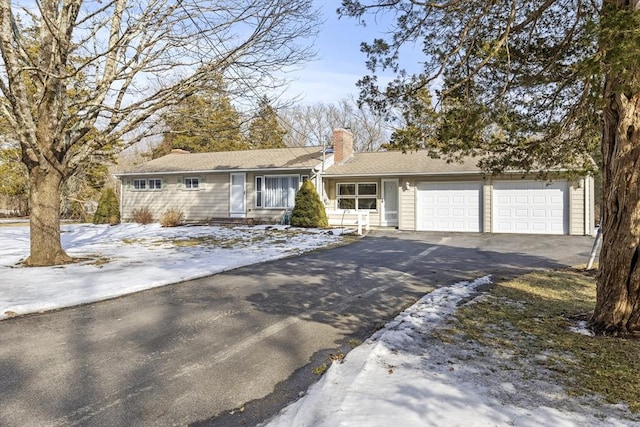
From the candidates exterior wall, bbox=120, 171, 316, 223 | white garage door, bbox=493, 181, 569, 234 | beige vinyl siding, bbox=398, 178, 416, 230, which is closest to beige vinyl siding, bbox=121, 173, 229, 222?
exterior wall, bbox=120, 171, 316, 223

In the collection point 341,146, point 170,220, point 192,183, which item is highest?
point 341,146

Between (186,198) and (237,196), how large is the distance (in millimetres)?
2867

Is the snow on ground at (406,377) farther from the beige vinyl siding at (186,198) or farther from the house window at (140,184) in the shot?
the house window at (140,184)

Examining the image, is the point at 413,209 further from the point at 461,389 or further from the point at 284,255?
the point at 461,389

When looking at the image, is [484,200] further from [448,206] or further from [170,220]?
[170,220]

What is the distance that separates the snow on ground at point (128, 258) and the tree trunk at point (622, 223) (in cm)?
613

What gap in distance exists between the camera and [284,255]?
1057cm

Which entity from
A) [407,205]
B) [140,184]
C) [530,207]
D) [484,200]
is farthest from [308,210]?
[140,184]

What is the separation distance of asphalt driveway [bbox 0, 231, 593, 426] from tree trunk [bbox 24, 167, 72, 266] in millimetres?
3740

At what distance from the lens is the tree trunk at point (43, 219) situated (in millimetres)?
8703

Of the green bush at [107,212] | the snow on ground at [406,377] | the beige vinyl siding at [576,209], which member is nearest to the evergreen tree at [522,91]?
the snow on ground at [406,377]

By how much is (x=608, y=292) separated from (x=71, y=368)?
5.44 metres

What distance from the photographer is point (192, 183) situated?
21.1 m

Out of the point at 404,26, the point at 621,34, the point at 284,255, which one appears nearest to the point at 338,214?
the point at 284,255
